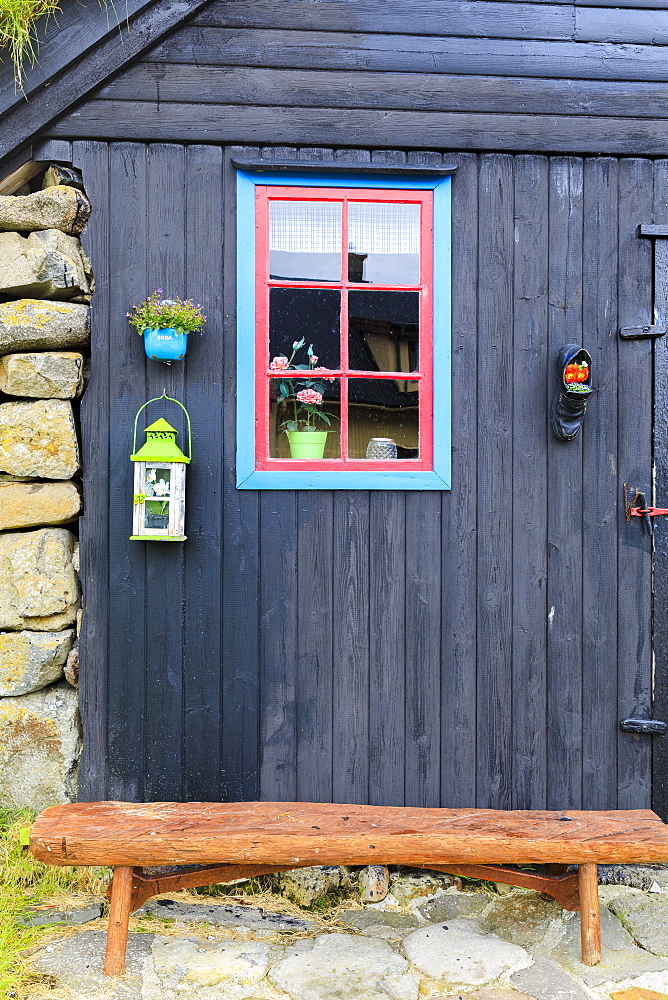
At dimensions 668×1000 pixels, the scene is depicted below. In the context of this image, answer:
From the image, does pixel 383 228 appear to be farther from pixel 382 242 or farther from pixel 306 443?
pixel 306 443

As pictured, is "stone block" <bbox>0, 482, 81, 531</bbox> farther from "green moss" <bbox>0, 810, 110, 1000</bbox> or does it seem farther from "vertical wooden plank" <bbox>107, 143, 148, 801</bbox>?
"green moss" <bbox>0, 810, 110, 1000</bbox>

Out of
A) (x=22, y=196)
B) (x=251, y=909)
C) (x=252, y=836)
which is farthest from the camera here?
(x=22, y=196)

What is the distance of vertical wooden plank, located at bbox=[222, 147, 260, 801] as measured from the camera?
2895mm

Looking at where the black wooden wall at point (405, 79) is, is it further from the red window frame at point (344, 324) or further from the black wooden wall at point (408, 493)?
the red window frame at point (344, 324)

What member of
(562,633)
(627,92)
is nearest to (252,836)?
(562,633)

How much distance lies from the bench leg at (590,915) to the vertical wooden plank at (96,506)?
5.86ft

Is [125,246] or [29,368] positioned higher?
[125,246]

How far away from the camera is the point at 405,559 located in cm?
295

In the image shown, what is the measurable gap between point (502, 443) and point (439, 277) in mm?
718

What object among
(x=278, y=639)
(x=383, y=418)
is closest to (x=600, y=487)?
(x=383, y=418)

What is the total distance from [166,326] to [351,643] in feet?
4.70

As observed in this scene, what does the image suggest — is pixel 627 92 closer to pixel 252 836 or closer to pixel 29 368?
pixel 29 368

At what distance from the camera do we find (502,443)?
2.97 meters

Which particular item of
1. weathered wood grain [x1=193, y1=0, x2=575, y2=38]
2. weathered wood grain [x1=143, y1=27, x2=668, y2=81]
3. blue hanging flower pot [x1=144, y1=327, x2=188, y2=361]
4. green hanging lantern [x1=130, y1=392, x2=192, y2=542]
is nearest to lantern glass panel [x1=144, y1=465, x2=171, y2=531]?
green hanging lantern [x1=130, y1=392, x2=192, y2=542]
